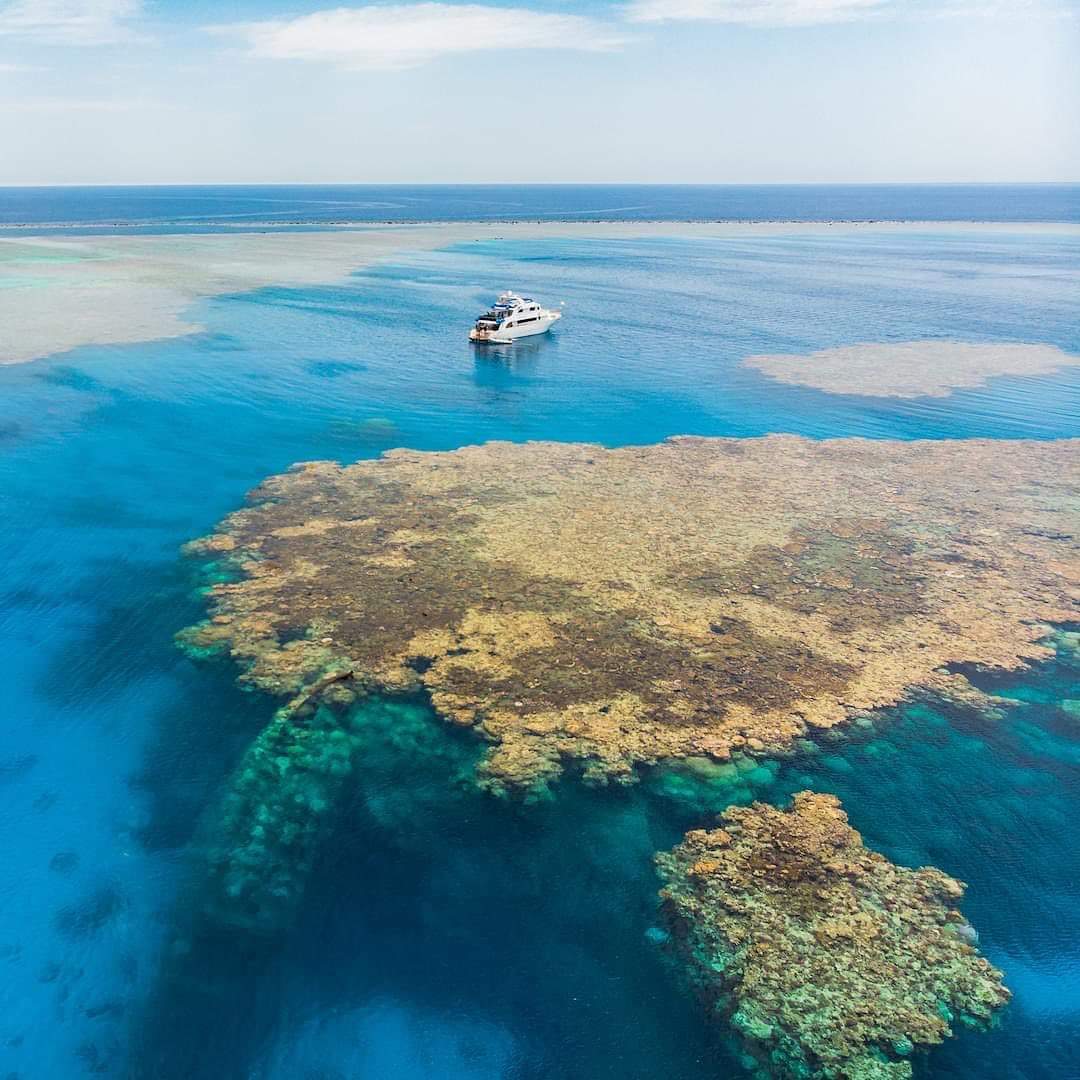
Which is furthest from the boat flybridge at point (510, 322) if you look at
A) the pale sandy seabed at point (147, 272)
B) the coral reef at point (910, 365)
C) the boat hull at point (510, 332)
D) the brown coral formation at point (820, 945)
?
the brown coral formation at point (820, 945)

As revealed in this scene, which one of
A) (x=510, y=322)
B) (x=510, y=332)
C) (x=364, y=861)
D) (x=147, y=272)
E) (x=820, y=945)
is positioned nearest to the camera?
(x=820, y=945)

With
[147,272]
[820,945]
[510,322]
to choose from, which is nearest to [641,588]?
[820,945]

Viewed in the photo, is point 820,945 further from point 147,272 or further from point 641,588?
point 147,272

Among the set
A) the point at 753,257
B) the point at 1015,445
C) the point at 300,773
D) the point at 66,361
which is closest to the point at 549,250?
the point at 753,257

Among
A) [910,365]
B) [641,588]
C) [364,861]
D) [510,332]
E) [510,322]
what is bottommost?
[364,861]

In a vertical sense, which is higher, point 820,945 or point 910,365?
point 910,365

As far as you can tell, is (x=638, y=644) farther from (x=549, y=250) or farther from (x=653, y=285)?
(x=549, y=250)
